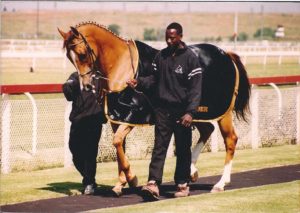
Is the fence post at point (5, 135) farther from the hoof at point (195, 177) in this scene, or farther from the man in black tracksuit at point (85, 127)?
the hoof at point (195, 177)

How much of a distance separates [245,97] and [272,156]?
94.8 inches

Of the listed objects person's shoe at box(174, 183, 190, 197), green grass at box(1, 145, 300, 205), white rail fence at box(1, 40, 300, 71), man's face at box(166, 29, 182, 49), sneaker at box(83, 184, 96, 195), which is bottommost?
green grass at box(1, 145, 300, 205)

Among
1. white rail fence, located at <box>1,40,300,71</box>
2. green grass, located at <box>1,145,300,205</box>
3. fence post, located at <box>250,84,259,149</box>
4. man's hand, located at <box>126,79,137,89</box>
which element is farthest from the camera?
white rail fence, located at <box>1,40,300,71</box>

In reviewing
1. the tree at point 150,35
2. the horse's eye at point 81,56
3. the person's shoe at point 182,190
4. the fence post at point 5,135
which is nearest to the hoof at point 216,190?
the person's shoe at point 182,190

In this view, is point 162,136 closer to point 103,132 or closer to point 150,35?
point 103,132

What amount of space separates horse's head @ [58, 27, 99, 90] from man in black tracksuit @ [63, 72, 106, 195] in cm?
63

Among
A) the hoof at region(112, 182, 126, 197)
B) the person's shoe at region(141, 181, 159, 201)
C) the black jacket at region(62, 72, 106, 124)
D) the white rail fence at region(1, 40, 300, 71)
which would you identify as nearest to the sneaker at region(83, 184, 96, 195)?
the hoof at region(112, 182, 126, 197)

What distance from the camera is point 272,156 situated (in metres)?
13.3

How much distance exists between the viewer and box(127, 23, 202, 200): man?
9.23 m

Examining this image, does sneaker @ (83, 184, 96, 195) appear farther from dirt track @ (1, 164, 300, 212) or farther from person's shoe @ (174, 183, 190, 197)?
person's shoe @ (174, 183, 190, 197)

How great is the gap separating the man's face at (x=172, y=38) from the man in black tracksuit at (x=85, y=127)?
4.11 feet

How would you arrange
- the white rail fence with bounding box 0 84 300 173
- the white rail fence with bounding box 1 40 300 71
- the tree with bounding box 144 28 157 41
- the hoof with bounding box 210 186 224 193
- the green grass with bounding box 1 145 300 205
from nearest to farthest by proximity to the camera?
the green grass with bounding box 1 145 300 205 → the hoof with bounding box 210 186 224 193 → the white rail fence with bounding box 0 84 300 173 → the white rail fence with bounding box 1 40 300 71 → the tree with bounding box 144 28 157 41

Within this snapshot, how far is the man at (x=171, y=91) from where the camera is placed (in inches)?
363

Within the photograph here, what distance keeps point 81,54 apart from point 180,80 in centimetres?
112
